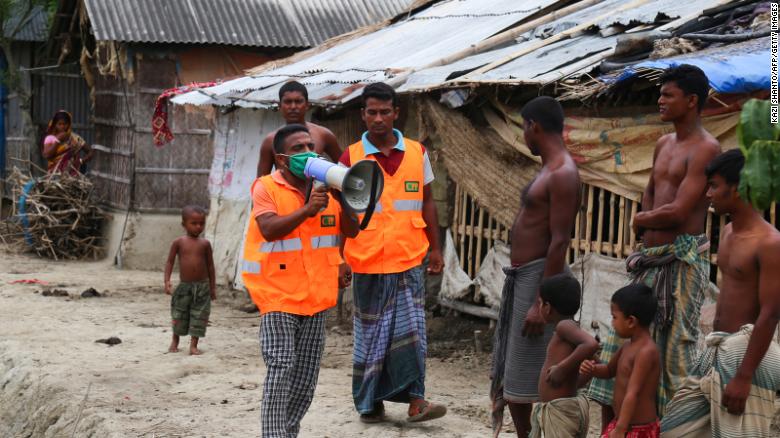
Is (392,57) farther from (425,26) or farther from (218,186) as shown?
(218,186)

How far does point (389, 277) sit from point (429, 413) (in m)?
0.79

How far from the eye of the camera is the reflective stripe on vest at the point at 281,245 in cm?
511

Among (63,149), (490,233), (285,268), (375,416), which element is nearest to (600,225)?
(490,233)

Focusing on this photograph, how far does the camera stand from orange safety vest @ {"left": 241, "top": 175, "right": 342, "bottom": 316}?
5117 mm

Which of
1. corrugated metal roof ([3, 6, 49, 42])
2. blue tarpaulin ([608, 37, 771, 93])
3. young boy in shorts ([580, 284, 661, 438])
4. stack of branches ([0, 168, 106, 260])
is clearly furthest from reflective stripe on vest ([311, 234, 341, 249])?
corrugated metal roof ([3, 6, 49, 42])

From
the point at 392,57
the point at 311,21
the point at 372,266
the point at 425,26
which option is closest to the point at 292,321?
the point at 372,266

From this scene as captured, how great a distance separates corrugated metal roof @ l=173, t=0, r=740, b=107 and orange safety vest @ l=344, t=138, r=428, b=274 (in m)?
1.39

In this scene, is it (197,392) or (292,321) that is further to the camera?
(197,392)

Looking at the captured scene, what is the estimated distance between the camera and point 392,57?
34.0 ft

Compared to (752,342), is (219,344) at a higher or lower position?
lower

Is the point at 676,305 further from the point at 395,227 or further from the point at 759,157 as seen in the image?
the point at 759,157

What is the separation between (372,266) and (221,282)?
659 centimetres

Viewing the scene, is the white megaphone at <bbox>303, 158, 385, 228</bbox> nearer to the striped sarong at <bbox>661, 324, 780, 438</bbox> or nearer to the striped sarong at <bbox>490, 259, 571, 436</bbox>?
the striped sarong at <bbox>490, 259, 571, 436</bbox>

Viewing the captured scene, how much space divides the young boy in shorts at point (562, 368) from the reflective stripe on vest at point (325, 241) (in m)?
1.05
